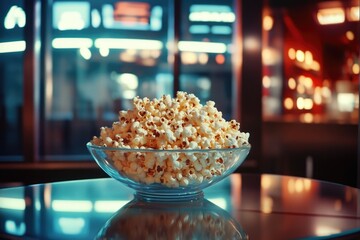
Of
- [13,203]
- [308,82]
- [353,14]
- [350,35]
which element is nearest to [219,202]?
[13,203]

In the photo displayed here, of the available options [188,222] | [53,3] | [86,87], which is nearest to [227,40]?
[53,3]

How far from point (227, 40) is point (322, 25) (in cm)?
105

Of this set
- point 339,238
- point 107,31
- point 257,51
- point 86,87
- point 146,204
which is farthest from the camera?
point 86,87

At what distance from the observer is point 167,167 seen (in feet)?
2.84

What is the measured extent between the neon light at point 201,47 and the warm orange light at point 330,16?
0.97 meters

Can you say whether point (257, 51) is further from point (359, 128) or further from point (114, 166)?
point (114, 166)

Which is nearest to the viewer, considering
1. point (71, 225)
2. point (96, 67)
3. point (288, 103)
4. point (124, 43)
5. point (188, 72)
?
point (71, 225)

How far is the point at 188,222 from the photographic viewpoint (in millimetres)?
771

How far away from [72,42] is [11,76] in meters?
0.54

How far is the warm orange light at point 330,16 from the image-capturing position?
14.0ft

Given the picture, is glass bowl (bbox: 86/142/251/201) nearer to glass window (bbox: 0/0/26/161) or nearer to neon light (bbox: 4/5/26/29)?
glass window (bbox: 0/0/26/161)

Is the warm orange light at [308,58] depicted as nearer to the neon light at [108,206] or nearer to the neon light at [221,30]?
the neon light at [221,30]

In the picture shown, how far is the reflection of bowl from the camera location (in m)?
0.70

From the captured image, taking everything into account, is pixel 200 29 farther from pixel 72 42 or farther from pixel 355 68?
pixel 355 68
